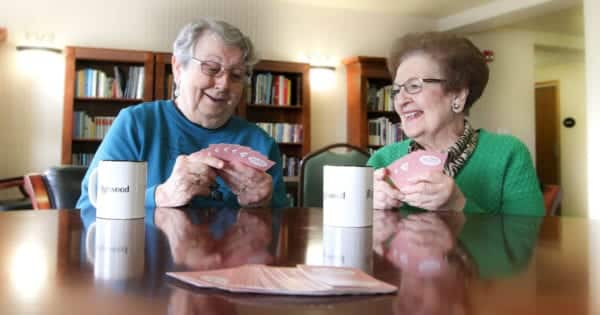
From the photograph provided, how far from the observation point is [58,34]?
4.69 m

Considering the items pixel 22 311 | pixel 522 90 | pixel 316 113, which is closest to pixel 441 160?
pixel 22 311

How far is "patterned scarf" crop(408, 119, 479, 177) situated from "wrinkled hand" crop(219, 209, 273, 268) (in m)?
0.72

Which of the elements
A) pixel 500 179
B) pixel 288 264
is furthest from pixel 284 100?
pixel 288 264

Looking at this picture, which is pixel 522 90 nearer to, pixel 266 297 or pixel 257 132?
pixel 257 132

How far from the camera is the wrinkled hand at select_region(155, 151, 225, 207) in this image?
1.16 m

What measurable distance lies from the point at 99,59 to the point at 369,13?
3.09 metres

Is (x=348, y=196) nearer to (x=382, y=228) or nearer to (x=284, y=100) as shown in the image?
(x=382, y=228)

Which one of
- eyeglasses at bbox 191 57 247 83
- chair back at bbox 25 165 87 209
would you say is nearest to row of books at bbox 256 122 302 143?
chair back at bbox 25 165 87 209

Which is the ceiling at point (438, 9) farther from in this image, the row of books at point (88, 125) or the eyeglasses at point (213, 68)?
the eyeglasses at point (213, 68)

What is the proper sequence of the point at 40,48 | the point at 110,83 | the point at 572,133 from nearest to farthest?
the point at 40,48
the point at 110,83
the point at 572,133

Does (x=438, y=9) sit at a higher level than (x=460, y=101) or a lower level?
higher

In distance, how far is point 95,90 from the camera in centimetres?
455

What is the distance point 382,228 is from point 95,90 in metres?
4.30

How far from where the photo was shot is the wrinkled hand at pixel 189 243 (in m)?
0.50
